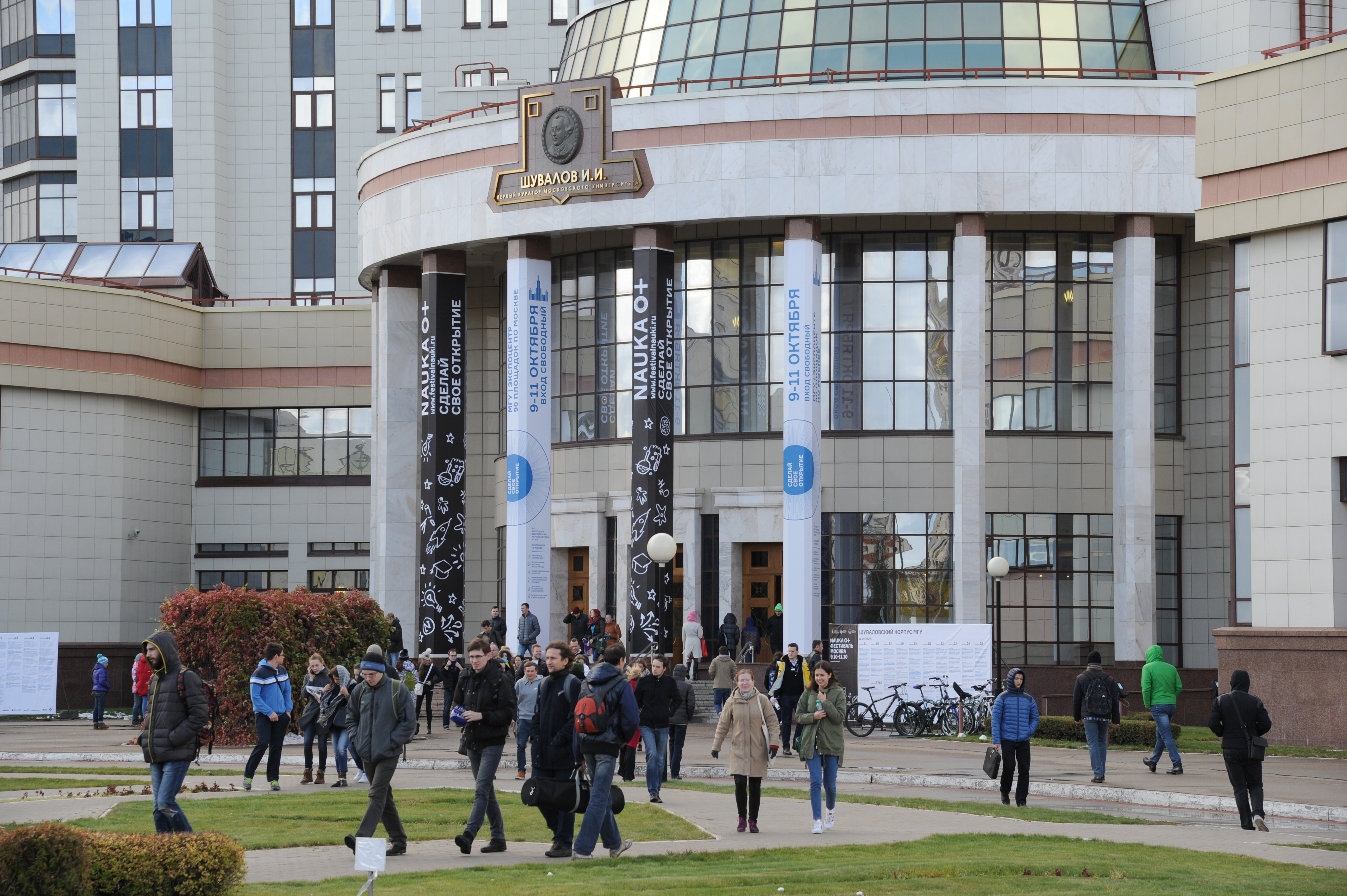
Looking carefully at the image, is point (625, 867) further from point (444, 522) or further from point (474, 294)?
point (474, 294)

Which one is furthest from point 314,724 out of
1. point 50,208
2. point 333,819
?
point 50,208

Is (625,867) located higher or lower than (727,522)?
lower

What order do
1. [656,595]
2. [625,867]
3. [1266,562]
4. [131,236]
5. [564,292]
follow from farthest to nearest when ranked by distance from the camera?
1. [131,236]
2. [564,292]
3. [656,595]
4. [1266,562]
5. [625,867]

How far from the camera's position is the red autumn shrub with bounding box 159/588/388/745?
31.3 meters

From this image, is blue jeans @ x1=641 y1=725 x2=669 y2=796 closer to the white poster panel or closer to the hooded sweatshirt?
the hooded sweatshirt

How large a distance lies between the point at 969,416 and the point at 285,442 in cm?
2518

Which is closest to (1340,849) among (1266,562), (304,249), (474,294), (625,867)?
(625,867)

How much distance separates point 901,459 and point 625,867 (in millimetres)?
30041

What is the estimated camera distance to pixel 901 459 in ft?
147

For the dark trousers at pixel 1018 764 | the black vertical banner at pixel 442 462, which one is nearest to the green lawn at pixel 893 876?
the dark trousers at pixel 1018 764

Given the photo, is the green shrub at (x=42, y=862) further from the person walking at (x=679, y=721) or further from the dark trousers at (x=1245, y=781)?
the dark trousers at (x=1245, y=781)

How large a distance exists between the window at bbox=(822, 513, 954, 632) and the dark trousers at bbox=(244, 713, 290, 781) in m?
23.0

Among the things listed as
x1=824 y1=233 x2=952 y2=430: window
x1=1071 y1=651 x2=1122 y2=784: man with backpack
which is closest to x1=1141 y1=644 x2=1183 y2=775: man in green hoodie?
x1=1071 y1=651 x2=1122 y2=784: man with backpack

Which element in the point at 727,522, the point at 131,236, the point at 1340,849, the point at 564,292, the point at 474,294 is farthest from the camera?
the point at 131,236
